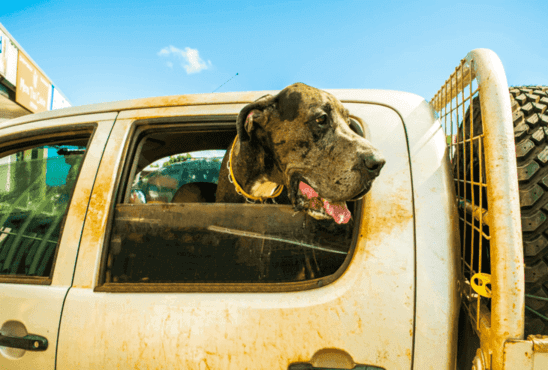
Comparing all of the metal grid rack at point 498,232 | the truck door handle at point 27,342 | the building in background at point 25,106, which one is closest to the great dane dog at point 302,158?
the metal grid rack at point 498,232

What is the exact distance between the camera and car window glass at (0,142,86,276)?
153cm

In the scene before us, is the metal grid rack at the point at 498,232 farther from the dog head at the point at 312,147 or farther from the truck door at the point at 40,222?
the truck door at the point at 40,222

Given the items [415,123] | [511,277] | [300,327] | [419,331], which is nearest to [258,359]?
[300,327]

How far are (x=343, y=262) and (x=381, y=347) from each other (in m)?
0.32

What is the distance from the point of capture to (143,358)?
46.1 inches

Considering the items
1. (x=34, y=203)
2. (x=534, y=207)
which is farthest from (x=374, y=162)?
(x=34, y=203)

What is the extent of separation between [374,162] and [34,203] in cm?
195

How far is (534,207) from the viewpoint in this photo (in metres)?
1.15

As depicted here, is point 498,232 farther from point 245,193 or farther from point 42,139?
point 42,139

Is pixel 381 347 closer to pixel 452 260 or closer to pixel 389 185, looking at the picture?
pixel 452 260

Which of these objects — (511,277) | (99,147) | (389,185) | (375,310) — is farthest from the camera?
(99,147)

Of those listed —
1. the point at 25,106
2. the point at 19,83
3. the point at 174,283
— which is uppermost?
the point at 19,83

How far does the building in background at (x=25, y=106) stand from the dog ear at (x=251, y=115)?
109 cm

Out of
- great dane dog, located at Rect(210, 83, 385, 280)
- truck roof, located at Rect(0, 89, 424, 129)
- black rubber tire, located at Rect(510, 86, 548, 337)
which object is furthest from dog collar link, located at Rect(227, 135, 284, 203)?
black rubber tire, located at Rect(510, 86, 548, 337)
